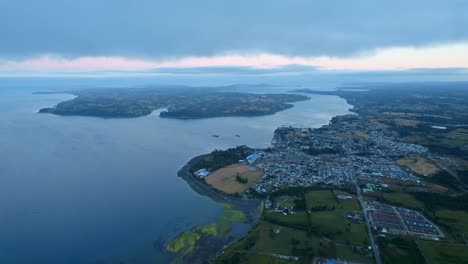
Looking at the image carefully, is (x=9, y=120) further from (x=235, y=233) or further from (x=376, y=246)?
(x=376, y=246)

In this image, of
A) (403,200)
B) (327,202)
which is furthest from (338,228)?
(403,200)

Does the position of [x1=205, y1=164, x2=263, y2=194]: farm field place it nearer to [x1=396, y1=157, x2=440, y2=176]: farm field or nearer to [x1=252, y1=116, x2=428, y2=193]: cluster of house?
[x1=252, y1=116, x2=428, y2=193]: cluster of house

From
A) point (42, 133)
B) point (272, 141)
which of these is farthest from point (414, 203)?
point (42, 133)

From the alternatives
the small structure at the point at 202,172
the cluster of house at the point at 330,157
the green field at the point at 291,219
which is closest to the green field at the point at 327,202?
the green field at the point at 291,219

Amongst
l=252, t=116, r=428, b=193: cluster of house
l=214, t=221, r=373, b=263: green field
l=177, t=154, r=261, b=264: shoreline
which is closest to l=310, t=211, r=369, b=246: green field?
l=214, t=221, r=373, b=263: green field

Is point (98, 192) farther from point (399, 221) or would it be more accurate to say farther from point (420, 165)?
point (420, 165)

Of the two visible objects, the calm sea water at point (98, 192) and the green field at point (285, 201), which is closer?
the calm sea water at point (98, 192)

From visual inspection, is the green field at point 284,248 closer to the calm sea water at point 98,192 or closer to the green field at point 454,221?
the calm sea water at point 98,192

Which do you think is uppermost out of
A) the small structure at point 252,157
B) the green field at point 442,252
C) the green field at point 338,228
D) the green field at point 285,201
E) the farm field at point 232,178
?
the small structure at point 252,157
